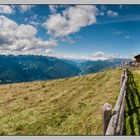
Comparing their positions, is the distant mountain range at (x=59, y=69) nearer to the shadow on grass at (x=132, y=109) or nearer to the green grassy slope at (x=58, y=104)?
the green grassy slope at (x=58, y=104)

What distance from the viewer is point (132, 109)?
11.2 metres

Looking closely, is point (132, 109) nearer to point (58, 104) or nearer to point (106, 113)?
point (58, 104)

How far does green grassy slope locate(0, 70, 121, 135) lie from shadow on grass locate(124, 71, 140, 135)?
462mm

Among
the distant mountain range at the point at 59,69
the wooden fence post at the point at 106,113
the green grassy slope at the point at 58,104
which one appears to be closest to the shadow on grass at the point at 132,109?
the green grassy slope at the point at 58,104

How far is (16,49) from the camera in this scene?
12508mm

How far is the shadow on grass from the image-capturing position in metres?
9.59

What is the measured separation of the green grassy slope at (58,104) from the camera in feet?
34.4

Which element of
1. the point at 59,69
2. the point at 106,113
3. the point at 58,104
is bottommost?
the point at 58,104

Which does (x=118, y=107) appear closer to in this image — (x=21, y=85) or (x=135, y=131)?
(x=135, y=131)

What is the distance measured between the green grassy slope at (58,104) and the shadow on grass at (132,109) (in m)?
0.46

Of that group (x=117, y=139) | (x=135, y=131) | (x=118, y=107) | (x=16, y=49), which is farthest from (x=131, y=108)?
(x=16, y=49)

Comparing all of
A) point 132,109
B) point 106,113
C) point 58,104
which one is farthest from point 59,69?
point 106,113

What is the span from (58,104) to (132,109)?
255cm

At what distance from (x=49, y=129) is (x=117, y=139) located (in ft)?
9.54
